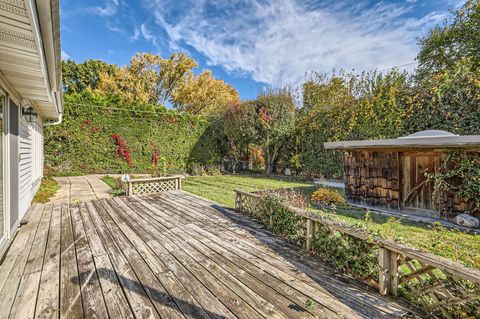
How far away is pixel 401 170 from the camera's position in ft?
20.7

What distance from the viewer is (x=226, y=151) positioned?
15.4m

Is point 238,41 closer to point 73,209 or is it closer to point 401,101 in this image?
point 401,101

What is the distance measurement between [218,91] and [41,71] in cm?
2209

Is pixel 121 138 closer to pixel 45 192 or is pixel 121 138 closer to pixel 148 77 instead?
pixel 45 192

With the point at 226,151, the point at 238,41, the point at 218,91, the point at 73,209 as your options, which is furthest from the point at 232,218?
the point at 218,91

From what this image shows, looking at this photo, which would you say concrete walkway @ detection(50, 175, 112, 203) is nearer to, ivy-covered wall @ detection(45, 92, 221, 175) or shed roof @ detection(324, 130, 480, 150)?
ivy-covered wall @ detection(45, 92, 221, 175)

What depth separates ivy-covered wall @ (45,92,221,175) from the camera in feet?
36.8

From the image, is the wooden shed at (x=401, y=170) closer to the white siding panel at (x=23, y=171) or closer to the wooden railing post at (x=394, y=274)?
the wooden railing post at (x=394, y=274)

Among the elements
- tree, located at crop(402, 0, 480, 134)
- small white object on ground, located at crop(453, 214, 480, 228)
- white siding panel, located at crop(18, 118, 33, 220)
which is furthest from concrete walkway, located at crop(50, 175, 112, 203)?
tree, located at crop(402, 0, 480, 134)

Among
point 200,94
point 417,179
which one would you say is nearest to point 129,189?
point 417,179

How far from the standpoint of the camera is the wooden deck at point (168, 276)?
2.12 m

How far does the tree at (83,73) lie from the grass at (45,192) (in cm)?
1702

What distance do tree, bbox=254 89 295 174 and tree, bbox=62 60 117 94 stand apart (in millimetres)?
17744

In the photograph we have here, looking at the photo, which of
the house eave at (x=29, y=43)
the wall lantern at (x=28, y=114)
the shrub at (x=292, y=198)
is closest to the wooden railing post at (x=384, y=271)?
the shrub at (x=292, y=198)
